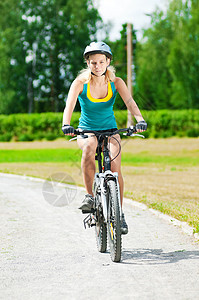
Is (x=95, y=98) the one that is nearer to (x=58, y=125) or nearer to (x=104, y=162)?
(x=104, y=162)

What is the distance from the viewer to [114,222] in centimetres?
533

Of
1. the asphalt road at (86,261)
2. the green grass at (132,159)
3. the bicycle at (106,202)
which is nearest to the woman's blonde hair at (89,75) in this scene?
the bicycle at (106,202)

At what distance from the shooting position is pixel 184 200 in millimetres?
10539

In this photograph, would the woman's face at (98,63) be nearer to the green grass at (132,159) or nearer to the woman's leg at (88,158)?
the woman's leg at (88,158)

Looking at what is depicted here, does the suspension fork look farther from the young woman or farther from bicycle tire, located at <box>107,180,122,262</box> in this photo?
bicycle tire, located at <box>107,180,122,262</box>

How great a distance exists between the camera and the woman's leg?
233 inches

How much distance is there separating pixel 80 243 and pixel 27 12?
180ft

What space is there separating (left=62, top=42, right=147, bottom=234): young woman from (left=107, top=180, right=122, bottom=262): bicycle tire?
0.45 metres

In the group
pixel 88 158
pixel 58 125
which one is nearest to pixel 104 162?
pixel 88 158

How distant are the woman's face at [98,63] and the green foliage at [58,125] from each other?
30065 mm

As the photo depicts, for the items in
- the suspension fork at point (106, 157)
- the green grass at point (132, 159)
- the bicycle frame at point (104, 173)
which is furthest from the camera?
the green grass at point (132, 159)

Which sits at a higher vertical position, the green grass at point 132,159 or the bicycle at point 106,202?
the bicycle at point 106,202

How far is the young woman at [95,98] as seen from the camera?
5832 millimetres

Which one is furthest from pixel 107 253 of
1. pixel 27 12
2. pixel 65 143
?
pixel 27 12
